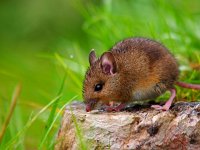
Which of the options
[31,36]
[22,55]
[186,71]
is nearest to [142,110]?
[186,71]

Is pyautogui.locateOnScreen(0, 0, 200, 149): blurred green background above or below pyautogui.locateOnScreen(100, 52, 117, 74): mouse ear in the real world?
above

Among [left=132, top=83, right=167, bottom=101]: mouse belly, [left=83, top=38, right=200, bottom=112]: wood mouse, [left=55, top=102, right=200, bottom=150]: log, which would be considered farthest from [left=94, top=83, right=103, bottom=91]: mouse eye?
[left=55, top=102, right=200, bottom=150]: log

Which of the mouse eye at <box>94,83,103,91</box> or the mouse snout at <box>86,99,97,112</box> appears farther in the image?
the mouse eye at <box>94,83,103,91</box>

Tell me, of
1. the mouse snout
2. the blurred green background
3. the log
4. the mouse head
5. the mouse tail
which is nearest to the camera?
the log

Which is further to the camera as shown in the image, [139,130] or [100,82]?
[100,82]

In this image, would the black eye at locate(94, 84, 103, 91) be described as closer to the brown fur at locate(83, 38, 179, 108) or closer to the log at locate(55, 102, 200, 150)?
the brown fur at locate(83, 38, 179, 108)

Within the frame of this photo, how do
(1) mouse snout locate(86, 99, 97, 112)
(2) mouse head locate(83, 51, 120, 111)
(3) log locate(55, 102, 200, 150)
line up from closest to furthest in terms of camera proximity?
1. (3) log locate(55, 102, 200, 150)
2. (1) mouse snout locate(86, 99, 97, 112)
3. (2) mouse head locate(83, 51, 120, 111)

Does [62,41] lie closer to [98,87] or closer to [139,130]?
[98,87]

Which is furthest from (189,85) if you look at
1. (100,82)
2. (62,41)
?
(62,41)

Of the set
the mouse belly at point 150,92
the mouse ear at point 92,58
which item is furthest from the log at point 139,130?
the mouse ear at point 92,58
